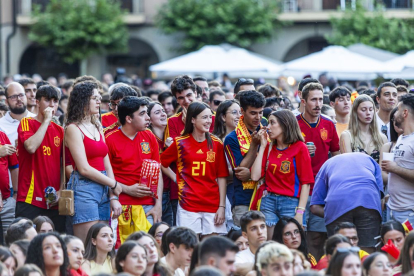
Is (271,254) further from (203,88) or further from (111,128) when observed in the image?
(203,88)

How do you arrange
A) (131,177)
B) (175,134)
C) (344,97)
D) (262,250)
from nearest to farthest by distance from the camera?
(262,250), (131,177), (175,134), (344,97)

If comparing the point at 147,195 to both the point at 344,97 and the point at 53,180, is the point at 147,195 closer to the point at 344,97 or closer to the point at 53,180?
the point at 53,180

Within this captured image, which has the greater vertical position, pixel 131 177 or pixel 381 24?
pixel 381 24

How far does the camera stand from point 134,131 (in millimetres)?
8758

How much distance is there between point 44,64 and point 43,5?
261 cm

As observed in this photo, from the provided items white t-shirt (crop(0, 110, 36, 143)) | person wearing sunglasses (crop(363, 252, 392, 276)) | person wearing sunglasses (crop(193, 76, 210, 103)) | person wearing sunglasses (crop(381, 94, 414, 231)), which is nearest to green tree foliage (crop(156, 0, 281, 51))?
person wearing sunglasses (crop(193, 76, 210, 103))

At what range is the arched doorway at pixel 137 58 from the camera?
3366 cm

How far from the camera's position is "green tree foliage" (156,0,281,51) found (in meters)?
30.1

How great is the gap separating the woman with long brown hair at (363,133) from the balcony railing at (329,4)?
22084 mm

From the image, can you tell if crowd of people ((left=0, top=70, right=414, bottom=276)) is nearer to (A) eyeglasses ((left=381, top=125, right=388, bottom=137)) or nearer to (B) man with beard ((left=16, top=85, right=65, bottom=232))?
(B) man with beard ((left=16, top=85, right=65, bottom=232))

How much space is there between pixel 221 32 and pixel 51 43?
6.47 m

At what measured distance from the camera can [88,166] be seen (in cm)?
815

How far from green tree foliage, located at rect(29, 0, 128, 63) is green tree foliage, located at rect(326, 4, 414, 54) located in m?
8.05

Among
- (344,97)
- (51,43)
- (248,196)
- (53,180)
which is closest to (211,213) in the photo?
(248,196)
